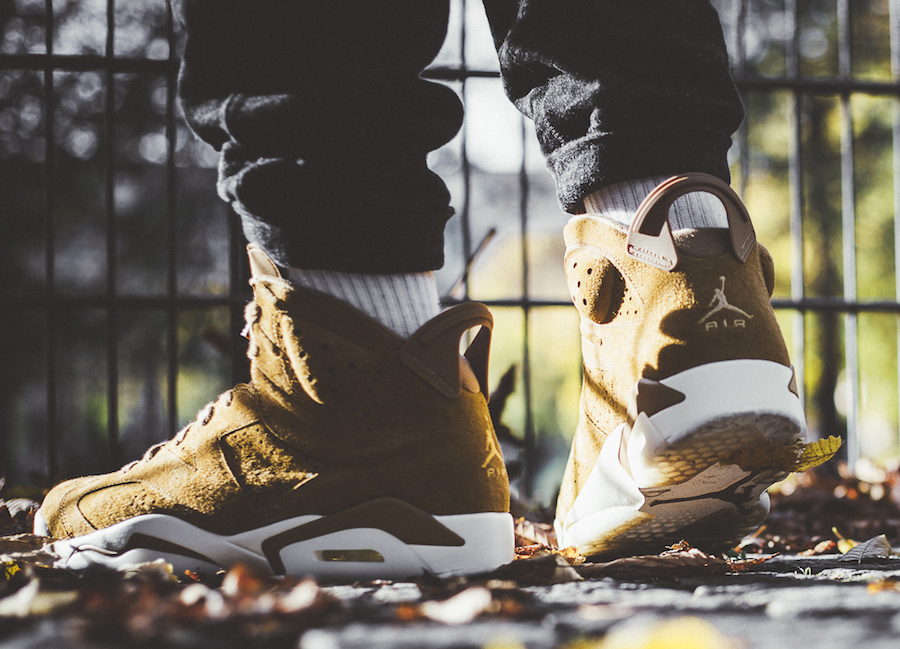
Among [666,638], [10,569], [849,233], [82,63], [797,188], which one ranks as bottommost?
[10,569]

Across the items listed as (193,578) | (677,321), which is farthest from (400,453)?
(677,321)

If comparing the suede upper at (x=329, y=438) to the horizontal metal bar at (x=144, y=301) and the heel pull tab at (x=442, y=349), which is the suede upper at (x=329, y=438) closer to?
the heel pull tab at (x=442, y=349)

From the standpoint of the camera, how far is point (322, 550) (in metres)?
0.97

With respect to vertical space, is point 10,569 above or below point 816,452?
below

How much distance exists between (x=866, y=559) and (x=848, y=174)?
7.70 ft

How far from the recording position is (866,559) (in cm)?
114

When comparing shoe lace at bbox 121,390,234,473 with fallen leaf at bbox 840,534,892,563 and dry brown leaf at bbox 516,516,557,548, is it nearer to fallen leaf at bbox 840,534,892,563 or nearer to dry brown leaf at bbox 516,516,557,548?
dry brown leaf at bbox 516,516,557,548

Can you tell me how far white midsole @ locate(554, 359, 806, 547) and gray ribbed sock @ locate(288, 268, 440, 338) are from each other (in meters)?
0.37

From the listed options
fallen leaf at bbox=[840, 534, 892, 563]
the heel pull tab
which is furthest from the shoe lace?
fallen leaf at bbox=[840, 534, 892, 563]

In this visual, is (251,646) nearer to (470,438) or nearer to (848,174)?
(470,438)

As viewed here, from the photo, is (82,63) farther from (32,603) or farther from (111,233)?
(32,603)

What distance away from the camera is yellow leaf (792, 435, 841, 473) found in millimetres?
1008

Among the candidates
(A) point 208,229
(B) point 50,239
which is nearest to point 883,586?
(B) point 50,239

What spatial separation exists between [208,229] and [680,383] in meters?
6.90
